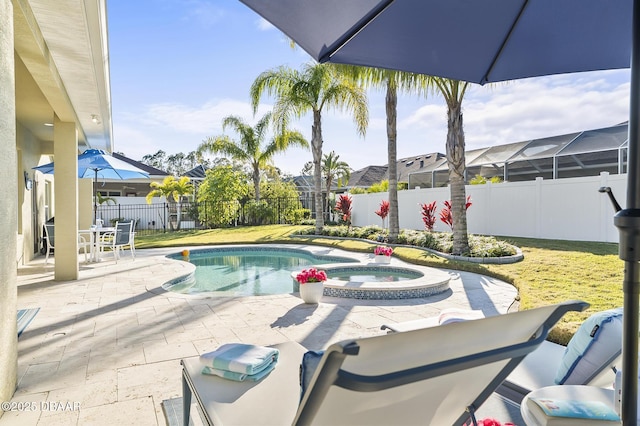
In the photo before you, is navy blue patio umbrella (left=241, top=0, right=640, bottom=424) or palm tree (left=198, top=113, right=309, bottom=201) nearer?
navy blue patio umbrella (left=241, top=0, right=640, bottom=424)

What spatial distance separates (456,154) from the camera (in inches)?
392

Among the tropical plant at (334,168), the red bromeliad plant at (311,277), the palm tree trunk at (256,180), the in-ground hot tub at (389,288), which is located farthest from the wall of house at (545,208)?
the tropical plant at (334,168)

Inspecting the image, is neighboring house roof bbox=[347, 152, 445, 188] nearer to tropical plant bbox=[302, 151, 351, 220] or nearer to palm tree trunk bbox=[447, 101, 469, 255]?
tropical plant bbox=[302, 151, 351, 220]

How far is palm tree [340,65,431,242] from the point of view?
1014 cm

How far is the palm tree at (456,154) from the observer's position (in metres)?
9.71

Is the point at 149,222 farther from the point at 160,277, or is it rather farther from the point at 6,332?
the point at 6,332

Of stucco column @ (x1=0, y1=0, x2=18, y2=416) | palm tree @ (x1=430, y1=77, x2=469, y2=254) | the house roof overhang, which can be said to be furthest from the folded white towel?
palm tree @ (x1=430, y1=77, x2=469, y2=254)

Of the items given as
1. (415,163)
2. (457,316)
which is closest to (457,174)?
(457,316)

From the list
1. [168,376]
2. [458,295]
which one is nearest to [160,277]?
[168,376]

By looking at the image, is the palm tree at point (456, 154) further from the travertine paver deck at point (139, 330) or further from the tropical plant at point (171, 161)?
the tropical plant at point (171, 161)

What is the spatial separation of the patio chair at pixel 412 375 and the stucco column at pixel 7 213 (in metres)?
1.99

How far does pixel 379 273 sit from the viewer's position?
905cm

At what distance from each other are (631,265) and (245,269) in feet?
33.1

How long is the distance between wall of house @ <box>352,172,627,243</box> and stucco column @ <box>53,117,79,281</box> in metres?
11.3
